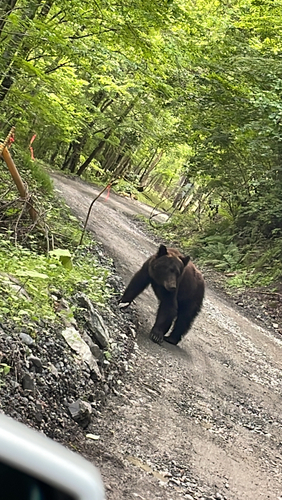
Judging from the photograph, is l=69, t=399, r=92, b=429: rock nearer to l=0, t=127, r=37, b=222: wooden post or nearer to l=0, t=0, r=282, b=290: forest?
l=0, t=127, r=37, b=222: wooden post

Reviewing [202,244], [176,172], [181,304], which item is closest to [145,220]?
[202,244]

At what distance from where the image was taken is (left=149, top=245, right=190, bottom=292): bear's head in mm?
8198

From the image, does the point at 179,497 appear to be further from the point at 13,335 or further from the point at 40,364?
the point at 13,335

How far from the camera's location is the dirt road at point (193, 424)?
4816 mm

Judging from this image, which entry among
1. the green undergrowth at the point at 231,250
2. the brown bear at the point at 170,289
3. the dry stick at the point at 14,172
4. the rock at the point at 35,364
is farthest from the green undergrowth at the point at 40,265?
the green undergrowth at the point at 231,250

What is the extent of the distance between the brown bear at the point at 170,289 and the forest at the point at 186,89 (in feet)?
12.0

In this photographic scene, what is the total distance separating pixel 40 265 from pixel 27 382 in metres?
2.64

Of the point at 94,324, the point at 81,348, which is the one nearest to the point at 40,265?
the point at 94,324

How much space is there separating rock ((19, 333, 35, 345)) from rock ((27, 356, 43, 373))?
0.55ft

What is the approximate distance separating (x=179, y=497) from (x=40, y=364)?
160cm

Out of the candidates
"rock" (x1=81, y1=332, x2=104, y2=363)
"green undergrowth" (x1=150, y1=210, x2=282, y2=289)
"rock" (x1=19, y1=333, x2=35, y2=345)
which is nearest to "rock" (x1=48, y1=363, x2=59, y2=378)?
"rock" (x1=19, y1=333, x2=35, y2=345)

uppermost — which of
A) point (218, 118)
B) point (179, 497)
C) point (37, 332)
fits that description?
point (218, 118)

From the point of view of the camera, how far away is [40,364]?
16.2ft

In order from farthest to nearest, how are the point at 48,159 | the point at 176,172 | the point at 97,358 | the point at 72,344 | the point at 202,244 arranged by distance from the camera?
Answer: the point at 176,172
the point at 48,159
the point at 202,244
the point at 97,358
the point at 72,344
